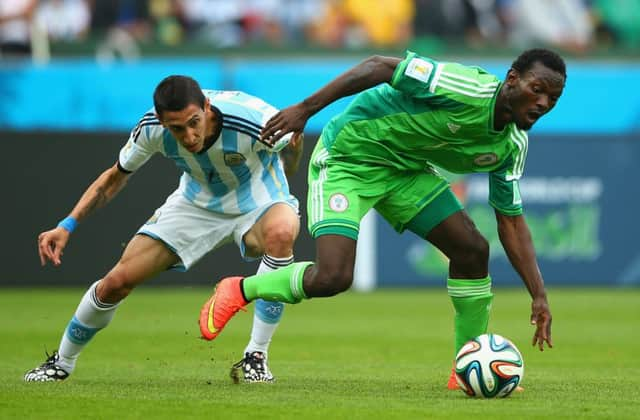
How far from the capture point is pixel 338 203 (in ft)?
26.2

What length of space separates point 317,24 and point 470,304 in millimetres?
12797

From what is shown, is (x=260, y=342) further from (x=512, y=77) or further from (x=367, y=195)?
(x=512, y=77)

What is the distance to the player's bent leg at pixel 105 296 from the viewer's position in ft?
27.6

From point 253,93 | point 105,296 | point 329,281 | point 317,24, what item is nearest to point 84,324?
point 105,296

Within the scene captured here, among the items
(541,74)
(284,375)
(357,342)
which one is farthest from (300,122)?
(357,342)

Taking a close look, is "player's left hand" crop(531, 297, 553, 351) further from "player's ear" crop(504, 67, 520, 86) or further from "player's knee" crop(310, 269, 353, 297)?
"player's ear" crop(504, 67, 520, 86)

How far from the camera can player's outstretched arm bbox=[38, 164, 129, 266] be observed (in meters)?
8.16

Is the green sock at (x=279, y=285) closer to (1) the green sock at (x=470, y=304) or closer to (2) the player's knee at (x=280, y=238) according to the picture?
(2) the player's knee at (x=280, y=238)

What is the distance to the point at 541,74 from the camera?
7.43 meters

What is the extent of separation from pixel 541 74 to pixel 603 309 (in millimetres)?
8207

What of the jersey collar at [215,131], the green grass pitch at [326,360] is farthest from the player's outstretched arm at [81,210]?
the green grass pitch at [326,360]

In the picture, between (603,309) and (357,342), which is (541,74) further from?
(603,309)

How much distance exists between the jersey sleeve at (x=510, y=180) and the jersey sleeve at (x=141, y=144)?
7.01 feet

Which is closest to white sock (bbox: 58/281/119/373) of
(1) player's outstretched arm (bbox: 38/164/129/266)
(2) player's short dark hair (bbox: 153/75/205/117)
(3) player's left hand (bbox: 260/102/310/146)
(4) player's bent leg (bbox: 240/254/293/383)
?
(1) player's outstretched arm (bbox: 38/164/129/266)
